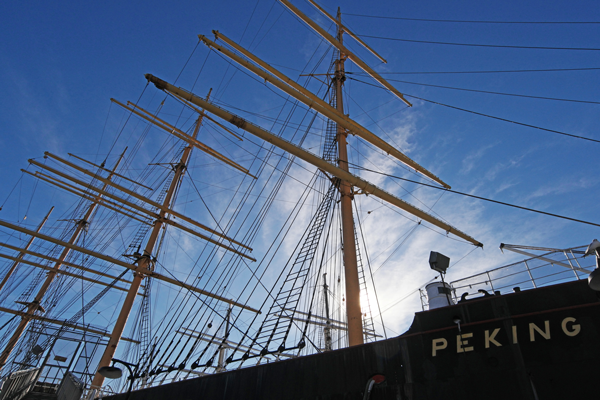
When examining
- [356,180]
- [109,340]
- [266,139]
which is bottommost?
[109,340]

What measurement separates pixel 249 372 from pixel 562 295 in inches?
232

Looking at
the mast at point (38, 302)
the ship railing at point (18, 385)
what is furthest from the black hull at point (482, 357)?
the mast at point (38, 302)

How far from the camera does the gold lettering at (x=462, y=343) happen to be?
552 centimetres

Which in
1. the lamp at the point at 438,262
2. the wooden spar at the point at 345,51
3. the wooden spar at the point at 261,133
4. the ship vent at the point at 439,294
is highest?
the wooden spar at the point at 345,51

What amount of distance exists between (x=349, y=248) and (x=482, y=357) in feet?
18.3

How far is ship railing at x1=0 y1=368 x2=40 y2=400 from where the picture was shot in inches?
501

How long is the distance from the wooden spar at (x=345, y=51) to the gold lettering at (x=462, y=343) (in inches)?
585

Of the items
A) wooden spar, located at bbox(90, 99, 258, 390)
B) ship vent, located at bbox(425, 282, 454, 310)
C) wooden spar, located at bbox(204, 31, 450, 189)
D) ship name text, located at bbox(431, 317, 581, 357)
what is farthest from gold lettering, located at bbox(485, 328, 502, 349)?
wooden spar, located at bbox(90, 99, 258, 390)

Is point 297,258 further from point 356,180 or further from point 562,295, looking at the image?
point 562,295

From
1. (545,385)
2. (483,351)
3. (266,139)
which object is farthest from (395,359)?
(266,139)

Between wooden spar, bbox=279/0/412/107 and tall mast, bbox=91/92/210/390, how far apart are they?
278 inches

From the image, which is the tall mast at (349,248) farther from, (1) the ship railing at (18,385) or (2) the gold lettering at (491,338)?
(1) the ship railing at (18,385)

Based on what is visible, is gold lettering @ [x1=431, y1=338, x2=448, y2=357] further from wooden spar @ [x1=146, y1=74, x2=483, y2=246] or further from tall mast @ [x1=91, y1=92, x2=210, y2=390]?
tall mast @ [x1=91, y1=92, x2=210, y2=390]

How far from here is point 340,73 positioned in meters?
16.7
